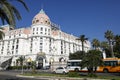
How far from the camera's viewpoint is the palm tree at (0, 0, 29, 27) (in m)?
17.2

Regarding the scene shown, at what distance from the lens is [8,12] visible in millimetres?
17047

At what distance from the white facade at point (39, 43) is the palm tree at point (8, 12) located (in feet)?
230

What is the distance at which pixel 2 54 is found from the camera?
10519 centimetres

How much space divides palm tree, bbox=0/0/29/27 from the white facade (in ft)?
230

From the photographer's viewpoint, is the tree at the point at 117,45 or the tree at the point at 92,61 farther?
the tree at the point at 117,45

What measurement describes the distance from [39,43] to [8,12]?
76.1 metres

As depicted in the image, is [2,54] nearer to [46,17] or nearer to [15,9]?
→ [46,17]

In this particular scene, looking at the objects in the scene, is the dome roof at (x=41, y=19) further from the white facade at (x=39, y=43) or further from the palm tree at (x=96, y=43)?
the palm tree at (x=96, y=43)

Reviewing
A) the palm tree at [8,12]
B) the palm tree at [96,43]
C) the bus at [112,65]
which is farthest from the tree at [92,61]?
the palm tree at [96,43]

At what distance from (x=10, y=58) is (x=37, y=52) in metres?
16.9

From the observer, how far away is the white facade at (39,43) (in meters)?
92.1

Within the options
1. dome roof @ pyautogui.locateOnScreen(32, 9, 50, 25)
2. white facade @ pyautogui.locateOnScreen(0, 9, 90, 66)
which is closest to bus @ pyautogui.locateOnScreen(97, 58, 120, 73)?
white facade @ pyautogui.locateOnScreen(0, 9, 90, 66)

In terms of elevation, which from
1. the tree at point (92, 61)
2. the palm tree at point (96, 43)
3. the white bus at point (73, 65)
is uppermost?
the palm tree at point (96, 43)

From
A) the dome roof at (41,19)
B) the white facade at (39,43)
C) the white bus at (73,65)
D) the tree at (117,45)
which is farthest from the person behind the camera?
the dome roof at (41,19)
